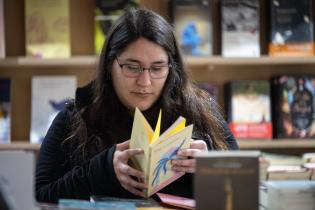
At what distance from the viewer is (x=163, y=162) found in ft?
3.80

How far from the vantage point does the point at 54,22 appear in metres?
2.59

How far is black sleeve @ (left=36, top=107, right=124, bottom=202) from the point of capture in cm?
124

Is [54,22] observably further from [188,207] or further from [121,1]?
[188,207]

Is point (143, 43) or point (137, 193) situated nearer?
point (137, 193)

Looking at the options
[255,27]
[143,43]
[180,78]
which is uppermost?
[255,27]

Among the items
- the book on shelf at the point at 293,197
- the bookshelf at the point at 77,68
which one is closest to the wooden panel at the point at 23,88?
the bookshelf at the point at 77,68

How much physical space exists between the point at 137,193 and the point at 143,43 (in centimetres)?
46

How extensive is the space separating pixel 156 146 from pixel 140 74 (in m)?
0.42

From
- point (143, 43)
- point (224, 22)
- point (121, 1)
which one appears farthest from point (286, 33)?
point (143, 43)

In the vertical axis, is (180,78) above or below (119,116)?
above

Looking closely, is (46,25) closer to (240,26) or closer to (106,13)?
(106,13)

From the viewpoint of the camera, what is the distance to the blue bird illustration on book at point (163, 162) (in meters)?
1.15

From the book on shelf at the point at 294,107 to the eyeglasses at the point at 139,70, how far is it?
1.28 meters

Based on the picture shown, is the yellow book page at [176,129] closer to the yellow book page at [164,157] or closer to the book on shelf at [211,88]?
the yellow book page at [164,157]
